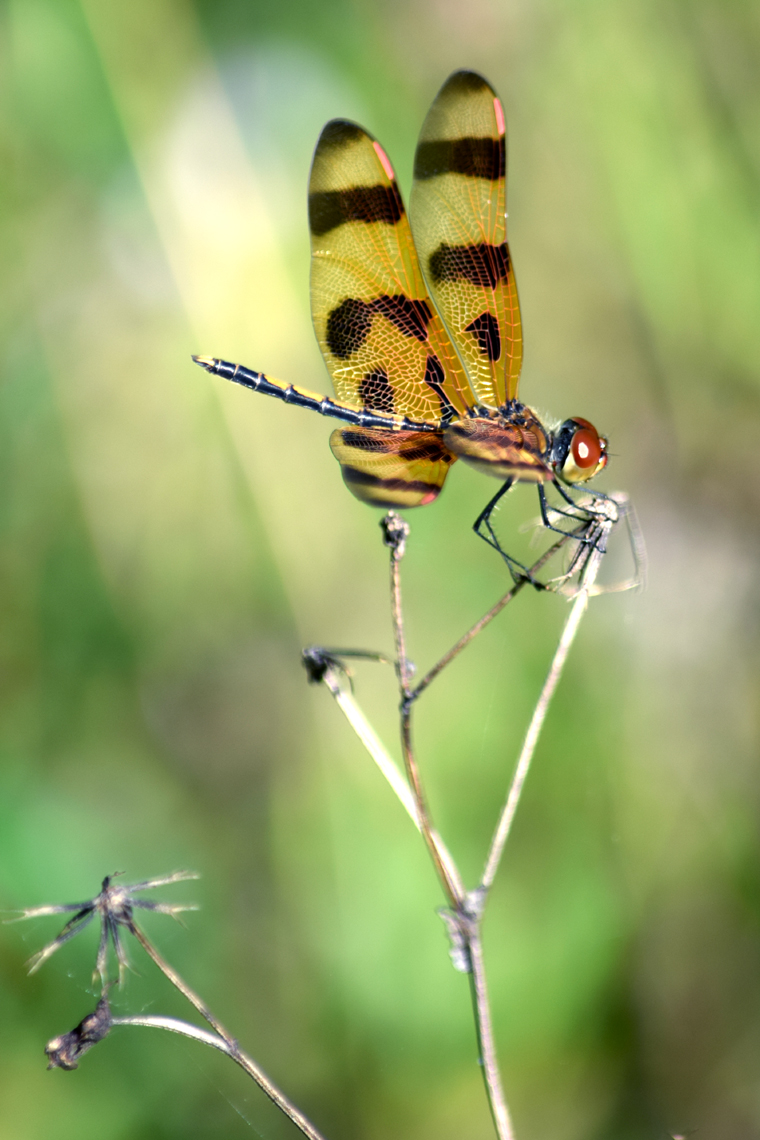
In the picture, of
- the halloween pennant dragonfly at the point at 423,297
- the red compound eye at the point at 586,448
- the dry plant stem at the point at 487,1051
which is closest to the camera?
the dry plant stem at the point at 487,1051

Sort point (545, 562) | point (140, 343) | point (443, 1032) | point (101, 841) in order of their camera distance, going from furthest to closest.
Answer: point (140, 343), point (101, 841), point (443, 1032), point (545, 562)

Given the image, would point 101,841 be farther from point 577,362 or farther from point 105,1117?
point 577,362

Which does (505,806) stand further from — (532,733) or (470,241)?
(470,241)

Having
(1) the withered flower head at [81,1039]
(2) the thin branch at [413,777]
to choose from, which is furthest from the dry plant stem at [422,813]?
(1) the withered flower head at [81,1039]

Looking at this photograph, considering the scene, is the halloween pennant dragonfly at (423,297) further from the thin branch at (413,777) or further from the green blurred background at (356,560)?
the green blurred background at (356,560)

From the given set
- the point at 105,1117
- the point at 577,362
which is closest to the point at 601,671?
the point at 577,362

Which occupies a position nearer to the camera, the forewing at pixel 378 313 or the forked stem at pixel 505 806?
the forked stem at pixel 505 806
